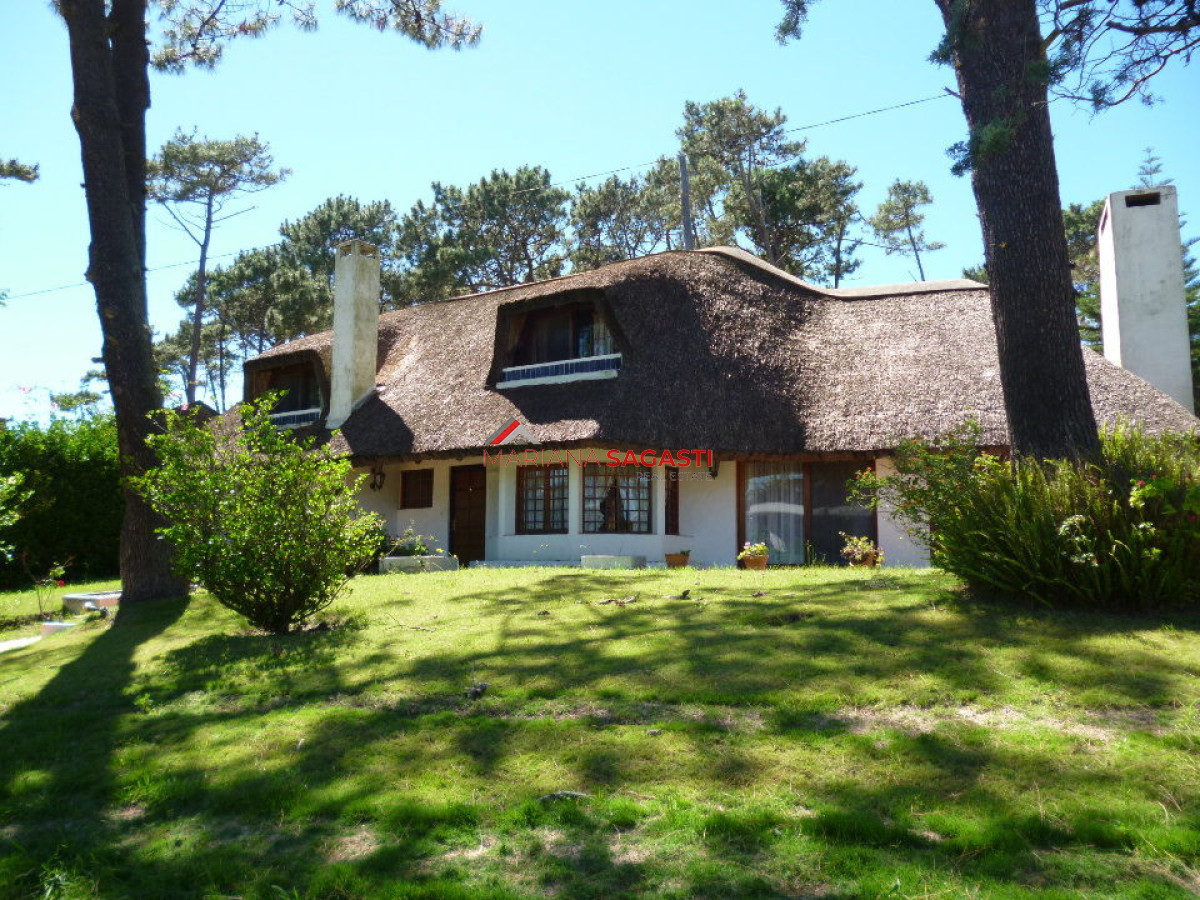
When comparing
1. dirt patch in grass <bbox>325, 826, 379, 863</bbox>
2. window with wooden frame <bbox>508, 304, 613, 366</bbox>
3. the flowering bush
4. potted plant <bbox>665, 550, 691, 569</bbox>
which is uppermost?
window with wooden frame <bbox>508, 304, 613, 366</bbox>

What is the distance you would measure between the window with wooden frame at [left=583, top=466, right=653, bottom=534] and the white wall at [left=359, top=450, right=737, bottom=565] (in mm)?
185

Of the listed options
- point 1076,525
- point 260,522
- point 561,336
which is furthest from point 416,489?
point 1076,525

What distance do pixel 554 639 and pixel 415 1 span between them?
11345mm

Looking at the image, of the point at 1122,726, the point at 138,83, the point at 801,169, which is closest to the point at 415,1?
the point at 138,83

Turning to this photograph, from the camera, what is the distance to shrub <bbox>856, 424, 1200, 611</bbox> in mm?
7363

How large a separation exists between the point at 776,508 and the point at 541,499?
14.7 ft

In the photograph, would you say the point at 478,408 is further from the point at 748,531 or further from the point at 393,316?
the point at 393,316

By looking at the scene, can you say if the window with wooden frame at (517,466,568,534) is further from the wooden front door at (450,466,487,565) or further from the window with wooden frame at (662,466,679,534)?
the window with wooden frame at (662,466,679,534)

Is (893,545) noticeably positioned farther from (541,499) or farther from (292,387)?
(292,387)

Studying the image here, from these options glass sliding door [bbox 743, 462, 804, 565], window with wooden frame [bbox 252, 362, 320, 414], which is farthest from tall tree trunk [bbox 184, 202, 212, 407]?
glass sliding door [bbox 743, 462, 804, 565]

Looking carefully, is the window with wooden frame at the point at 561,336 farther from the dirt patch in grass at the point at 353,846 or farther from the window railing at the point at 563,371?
the dirt patch in grass at the point at 353,846

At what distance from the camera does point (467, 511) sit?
63.9ft

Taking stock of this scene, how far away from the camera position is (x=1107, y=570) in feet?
24.2

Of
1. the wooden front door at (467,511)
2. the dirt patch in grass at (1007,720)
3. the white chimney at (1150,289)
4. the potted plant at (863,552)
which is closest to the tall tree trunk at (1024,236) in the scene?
the dirt patch in grass at (1007,720)
